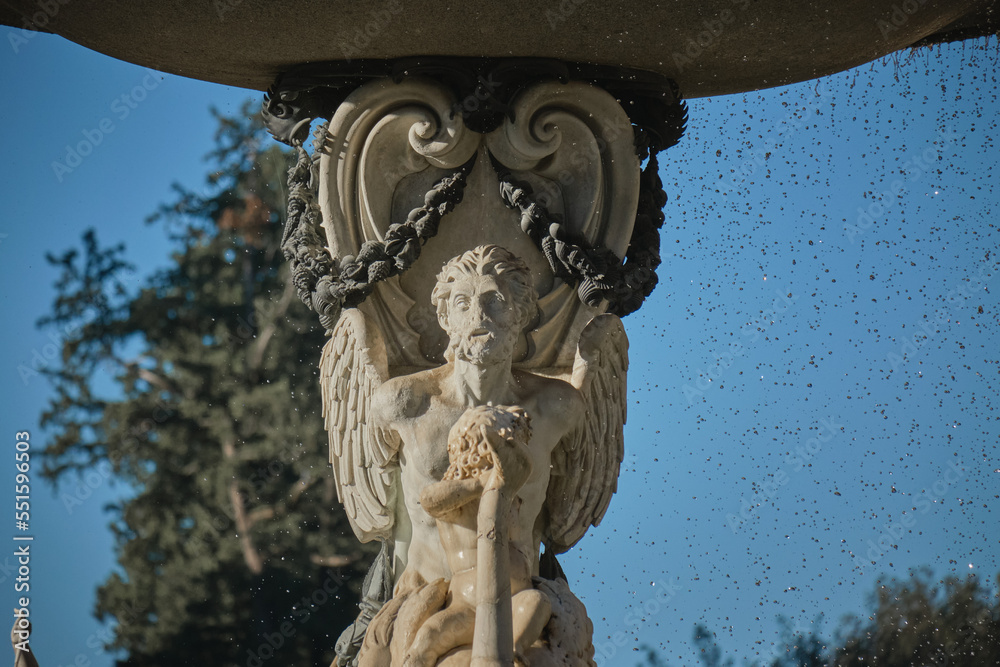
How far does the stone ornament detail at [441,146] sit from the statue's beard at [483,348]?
2.08 ft

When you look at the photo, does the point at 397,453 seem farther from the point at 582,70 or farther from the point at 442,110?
the point at 582,70

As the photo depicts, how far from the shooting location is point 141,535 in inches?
386

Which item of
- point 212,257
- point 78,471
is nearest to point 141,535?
point 78,471

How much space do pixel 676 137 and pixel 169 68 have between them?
1847mm

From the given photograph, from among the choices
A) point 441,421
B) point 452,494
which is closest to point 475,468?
point 452,494

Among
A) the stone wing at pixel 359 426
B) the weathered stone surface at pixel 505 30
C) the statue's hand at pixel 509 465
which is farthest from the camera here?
the stone wing at pixel 359 426

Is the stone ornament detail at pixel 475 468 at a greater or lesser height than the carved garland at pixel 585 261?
lesser

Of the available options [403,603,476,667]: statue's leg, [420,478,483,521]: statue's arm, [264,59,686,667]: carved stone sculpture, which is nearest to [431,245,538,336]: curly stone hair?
[264,59,686,667]: carved stone sculpture

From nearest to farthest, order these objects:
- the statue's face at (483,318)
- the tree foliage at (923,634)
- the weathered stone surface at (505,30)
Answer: the statue's face at (483,318) < the weathered stone surface at (505,30) < the tree foliage at (923,634)

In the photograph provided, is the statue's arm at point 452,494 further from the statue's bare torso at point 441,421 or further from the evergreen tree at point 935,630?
the evergreen tree at point 935,630

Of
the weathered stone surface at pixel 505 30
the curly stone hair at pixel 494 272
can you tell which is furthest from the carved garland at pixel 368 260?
the curly stone hair at pixel 494 272

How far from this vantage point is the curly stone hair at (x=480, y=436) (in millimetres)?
2957

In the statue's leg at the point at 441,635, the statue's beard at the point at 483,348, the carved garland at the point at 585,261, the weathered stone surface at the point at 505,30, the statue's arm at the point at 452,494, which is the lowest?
the statue's leg at the point at 441,635

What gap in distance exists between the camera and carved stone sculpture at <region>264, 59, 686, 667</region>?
4.04m
